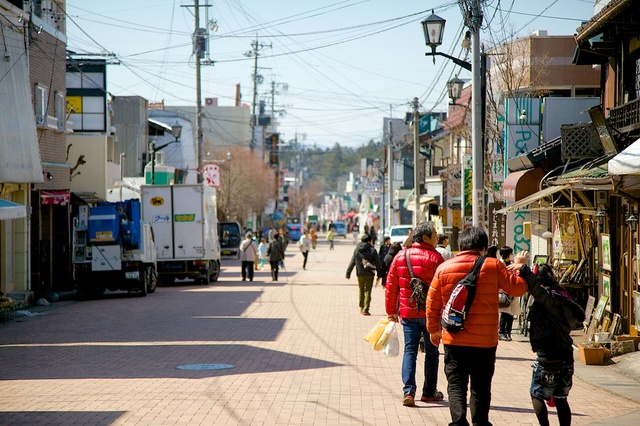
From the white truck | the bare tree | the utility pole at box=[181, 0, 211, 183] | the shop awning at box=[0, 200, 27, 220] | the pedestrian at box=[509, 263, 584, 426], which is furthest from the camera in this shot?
the bare tree

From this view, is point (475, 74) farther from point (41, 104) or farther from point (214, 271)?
point (214, 271)

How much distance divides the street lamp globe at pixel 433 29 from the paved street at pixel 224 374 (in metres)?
5.98

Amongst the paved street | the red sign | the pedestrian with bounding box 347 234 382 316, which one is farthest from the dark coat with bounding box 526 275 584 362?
the red sign

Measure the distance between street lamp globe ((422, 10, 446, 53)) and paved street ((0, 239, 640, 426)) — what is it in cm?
598

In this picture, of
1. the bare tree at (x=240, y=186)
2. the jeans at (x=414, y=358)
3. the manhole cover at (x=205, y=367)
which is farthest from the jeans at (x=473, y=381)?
the bare tree at (x=240, y=186)

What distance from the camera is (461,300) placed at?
25.3 feet

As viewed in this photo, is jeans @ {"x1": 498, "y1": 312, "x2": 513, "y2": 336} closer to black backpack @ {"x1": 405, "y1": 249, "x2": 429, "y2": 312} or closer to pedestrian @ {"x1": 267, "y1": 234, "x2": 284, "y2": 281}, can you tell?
black backpack @ {"x1": 405, "y1": 249, "x2": 429, "y2": 312}

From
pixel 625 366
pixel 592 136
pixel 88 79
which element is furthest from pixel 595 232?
pixel 88 79

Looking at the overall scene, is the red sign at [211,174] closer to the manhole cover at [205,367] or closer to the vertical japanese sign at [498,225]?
the vertical japanese sign at [498,225]

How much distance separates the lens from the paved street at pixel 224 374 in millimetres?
9250

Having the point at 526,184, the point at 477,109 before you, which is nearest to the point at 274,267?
the point at 526,184

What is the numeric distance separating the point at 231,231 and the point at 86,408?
50172mm

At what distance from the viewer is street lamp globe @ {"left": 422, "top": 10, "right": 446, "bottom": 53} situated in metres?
18.7

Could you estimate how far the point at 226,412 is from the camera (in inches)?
366
